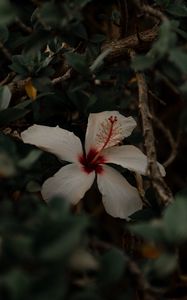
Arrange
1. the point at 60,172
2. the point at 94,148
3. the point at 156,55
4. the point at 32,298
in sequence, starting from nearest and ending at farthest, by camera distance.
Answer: the point at 32,298 → the point at 156,55 → the point at 60,172 → the point at 94,148

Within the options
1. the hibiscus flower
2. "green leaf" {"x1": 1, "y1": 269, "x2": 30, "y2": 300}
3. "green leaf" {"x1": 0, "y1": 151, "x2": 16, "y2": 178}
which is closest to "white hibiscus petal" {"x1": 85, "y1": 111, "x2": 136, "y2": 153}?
the hibiscus flower

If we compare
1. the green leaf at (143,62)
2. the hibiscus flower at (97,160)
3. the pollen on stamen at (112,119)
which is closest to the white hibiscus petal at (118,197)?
the hibiscus flower at (97,160)

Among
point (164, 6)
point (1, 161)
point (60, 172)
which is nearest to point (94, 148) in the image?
point (60, 172)

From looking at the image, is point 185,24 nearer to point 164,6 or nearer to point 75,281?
point 164,6

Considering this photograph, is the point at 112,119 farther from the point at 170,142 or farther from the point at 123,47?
the point at 170,142

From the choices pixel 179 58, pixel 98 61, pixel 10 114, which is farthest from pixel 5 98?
pixel 179 58
